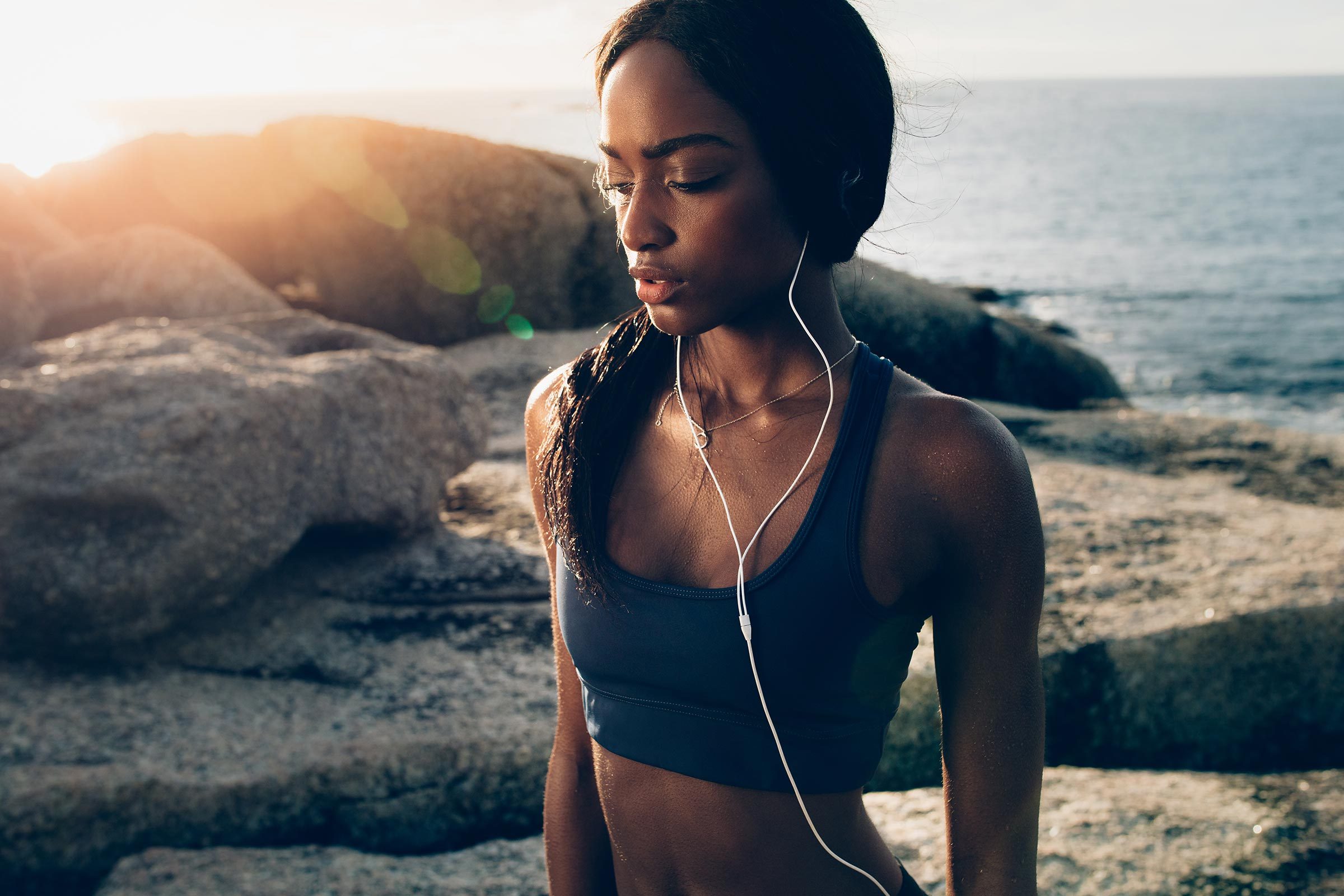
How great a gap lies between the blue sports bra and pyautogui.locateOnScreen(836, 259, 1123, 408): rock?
6.21 meters

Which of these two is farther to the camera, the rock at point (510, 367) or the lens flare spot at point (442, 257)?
the lens flare spot at point (442, 257)

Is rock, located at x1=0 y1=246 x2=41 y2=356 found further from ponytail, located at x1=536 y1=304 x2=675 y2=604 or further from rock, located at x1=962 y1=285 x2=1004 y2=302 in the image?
rock, located at x1=962 y1=285 x2=1004 y2=302

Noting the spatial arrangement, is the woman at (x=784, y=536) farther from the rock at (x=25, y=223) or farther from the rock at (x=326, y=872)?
the rock at (x=25, y=223)

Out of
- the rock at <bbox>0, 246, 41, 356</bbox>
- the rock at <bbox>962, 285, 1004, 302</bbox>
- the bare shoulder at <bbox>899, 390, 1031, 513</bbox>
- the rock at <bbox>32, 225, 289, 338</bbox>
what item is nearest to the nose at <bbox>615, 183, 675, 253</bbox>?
the bare shoulder at <bbox>899, 390, 1031, 513</bbox>

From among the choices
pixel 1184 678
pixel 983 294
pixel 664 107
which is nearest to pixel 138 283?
pixel 1184 678

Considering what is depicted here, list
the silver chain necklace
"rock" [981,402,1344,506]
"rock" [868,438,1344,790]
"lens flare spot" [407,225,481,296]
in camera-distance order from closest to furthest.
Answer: the silver chain necklace < "rock" [868,438,1344,790] < "rock" [981,402,1344,506] < "lens flare spot" [407,225,481,296]

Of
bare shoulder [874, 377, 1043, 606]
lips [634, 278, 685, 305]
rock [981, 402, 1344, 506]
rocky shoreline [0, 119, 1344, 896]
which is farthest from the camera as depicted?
rock [981, 402, 1344, 506]

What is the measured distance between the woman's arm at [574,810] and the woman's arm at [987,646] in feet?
1.86

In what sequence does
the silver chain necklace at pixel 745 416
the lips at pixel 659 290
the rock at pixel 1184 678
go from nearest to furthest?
the lips at pixel 659 290 < the silver chain necklace at pixel 745 416 < the rock at pixel 1184 678

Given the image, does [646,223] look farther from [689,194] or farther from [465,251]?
[465,251]

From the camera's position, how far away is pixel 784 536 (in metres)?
1.31

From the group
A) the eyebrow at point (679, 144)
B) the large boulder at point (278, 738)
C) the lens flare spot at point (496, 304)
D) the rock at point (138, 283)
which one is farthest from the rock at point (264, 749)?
the lens flare spot at point (496, 304)

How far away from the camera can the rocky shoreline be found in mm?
2488

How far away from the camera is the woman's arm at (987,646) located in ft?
3.90
